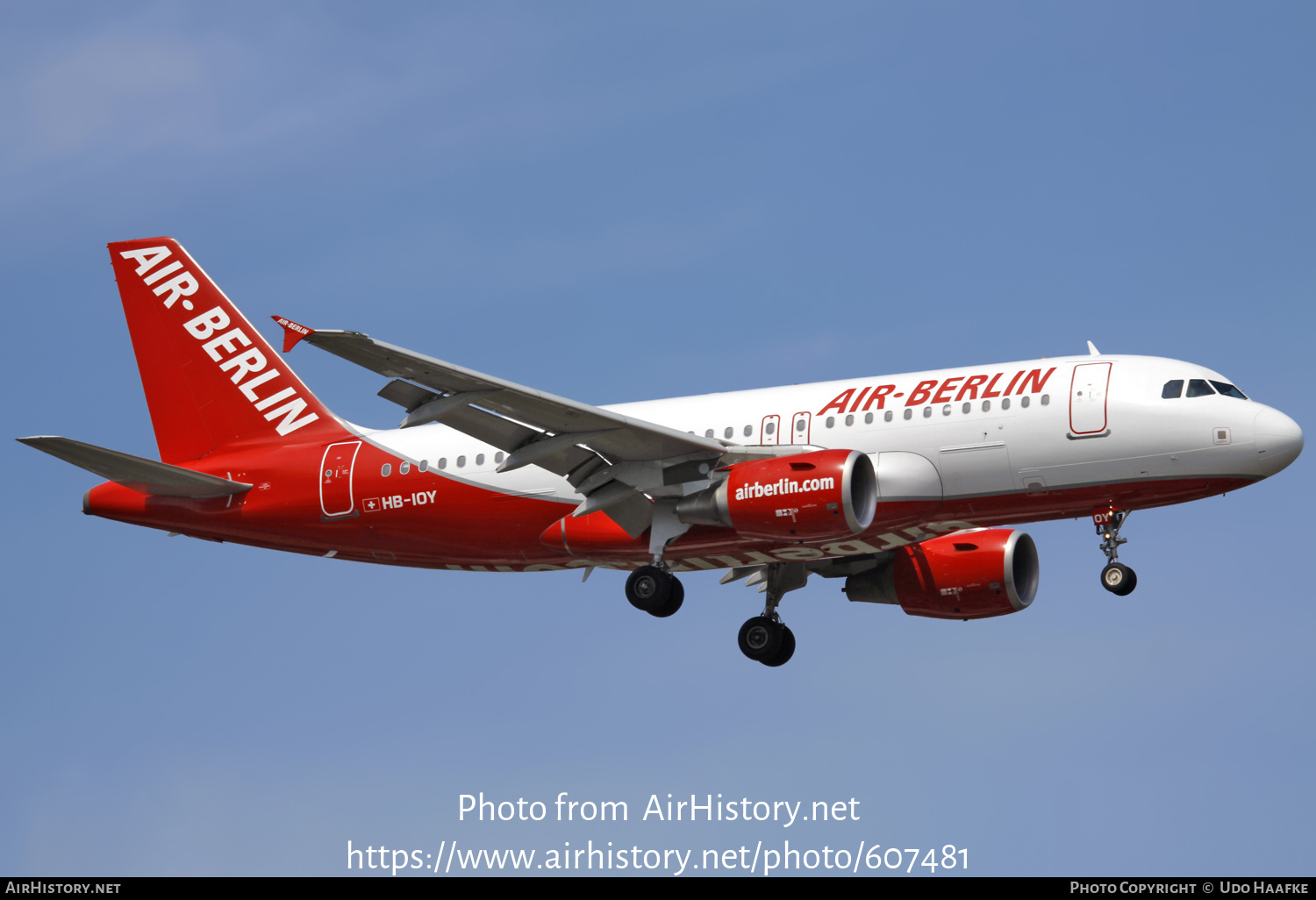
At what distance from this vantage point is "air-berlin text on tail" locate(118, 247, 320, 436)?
129 ft

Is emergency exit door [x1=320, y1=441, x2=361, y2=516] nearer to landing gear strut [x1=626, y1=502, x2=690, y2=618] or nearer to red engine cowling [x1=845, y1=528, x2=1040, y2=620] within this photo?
landing gear strut [x1=626, y1=502, x2=690, y2=618]

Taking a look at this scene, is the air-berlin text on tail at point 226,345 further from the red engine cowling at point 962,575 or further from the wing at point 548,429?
the red engine cowling at point 962,575

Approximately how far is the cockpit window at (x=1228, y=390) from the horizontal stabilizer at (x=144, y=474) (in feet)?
69.6

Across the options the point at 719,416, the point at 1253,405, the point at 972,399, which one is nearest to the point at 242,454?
the point at 719,416

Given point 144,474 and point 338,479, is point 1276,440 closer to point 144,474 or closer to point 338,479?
point 338,479

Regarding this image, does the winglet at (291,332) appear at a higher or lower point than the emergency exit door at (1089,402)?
lower

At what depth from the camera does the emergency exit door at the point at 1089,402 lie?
3247 centimetres

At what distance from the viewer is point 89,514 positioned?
38.6 m

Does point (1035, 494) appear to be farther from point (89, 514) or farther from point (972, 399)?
point (89, 514)

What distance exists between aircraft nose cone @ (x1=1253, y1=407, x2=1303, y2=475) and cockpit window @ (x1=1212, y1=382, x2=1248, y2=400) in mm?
600

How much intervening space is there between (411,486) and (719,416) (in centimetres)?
715

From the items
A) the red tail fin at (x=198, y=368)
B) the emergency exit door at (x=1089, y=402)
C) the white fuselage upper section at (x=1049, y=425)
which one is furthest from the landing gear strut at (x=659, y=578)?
the red tail fin at (x=198, y=368)

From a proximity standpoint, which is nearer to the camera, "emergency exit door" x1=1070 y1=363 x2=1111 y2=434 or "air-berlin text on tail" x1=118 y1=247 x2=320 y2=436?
"emergency exit door" x1=1070 y1=363 x2=1111 y2=434

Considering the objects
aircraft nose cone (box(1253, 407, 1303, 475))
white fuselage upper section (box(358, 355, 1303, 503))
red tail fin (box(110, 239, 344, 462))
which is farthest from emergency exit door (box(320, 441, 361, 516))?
aircraft nose cone (box(1253, 407, 1303, 475))
